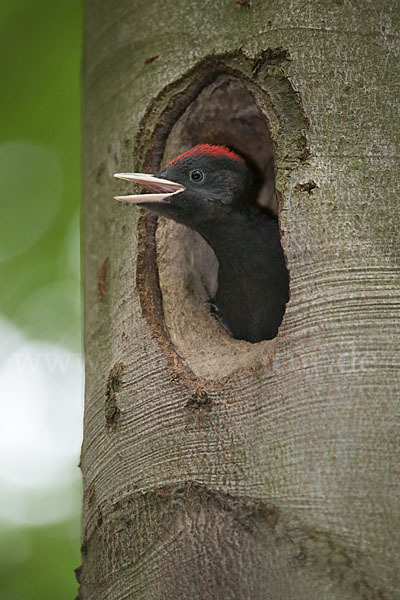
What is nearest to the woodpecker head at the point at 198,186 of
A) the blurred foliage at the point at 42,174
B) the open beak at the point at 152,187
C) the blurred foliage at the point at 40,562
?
the open beak at the point at 152,187

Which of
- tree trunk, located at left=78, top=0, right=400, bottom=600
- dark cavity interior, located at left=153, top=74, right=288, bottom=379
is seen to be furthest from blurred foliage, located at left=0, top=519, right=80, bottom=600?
dark cavity interior, located at left=153, top=74, right=288, bottom=379

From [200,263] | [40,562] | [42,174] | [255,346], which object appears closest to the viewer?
[255,346]

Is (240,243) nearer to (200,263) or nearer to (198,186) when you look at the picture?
(200,263)

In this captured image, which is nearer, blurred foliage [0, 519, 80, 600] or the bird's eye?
the bird's eye

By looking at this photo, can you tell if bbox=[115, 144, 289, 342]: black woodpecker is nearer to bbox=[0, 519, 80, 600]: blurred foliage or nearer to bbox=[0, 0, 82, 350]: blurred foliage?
bbox=[0, 0, 82, 350]: blurred foliage

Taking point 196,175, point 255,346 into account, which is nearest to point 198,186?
point 196,175

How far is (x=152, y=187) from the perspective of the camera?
335 cm

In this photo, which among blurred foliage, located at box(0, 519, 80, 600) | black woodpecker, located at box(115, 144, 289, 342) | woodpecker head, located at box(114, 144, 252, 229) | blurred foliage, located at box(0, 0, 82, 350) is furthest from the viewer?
blurred foliage, located at box(0, 0, 82, 350)

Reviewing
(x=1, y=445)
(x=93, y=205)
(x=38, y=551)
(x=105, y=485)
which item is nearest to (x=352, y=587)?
(x=105, y=485)

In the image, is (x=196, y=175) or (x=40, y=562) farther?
(x=40, y=562)

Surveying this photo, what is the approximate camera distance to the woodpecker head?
3.27 m

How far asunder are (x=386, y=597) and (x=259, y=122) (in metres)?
2.76

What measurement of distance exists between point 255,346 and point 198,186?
1.12 meters

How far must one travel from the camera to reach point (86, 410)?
318cm
